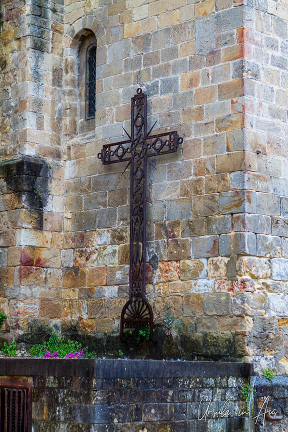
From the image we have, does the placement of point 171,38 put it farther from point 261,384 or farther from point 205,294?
point 261,384

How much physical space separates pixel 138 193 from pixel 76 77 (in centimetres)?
236

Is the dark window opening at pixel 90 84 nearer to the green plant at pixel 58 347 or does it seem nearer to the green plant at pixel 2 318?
the green plant at pixel 2 318

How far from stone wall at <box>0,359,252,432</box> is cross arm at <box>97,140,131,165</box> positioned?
3.42 meters

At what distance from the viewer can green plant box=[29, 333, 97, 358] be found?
36.5 feet

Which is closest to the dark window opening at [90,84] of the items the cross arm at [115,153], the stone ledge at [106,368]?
the cross arm at [115,153]

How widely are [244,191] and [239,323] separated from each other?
156 centimetres

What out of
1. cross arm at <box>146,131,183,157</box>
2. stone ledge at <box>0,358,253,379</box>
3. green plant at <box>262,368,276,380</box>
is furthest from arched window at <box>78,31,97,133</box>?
stone ledge at <box>0,358,253,379</box>

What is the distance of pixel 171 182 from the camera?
10633 millimetres

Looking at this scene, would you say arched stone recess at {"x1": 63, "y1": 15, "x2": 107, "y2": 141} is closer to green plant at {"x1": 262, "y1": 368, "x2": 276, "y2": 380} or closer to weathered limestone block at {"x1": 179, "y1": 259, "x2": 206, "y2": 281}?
weathered limestone block at {"x1": 179, "y1": 259, "x2": 206, "y2": 281}

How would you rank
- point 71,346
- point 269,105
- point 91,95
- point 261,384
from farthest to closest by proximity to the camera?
point 91,95 → point 71,346 → point 269,105 → point 261,384

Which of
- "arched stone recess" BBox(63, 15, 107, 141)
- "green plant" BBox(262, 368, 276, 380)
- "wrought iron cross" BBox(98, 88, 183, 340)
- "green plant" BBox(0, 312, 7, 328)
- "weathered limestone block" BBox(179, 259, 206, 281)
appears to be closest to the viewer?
"green plant" BBox(262, 368, 276, 380)

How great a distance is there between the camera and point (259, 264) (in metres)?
9.88

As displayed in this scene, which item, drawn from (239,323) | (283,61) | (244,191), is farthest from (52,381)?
(283,61)

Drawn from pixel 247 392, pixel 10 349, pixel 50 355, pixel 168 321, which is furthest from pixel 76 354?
pixel 247 392
